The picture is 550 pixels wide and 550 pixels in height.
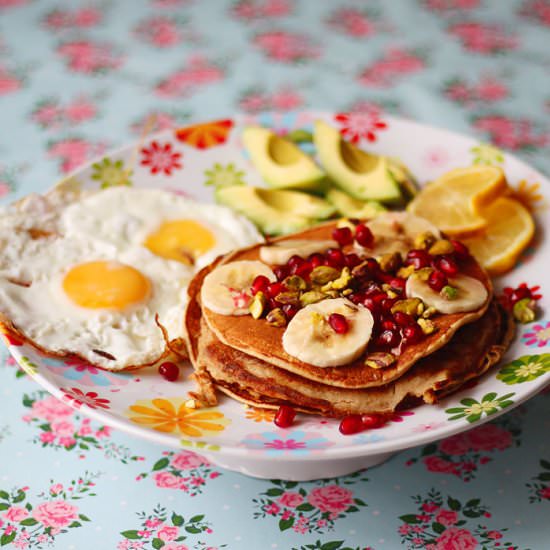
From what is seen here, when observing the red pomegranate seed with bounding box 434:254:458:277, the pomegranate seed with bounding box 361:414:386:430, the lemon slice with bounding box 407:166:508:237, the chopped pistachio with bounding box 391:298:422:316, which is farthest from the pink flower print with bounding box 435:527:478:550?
the lemon slice with bounding box 407:166:508:237

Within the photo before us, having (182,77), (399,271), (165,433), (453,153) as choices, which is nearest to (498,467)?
(399,271)

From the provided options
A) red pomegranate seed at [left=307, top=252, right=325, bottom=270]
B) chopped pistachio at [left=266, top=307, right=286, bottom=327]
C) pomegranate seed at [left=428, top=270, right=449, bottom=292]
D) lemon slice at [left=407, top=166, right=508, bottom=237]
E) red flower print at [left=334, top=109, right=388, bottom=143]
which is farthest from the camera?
red flower print at [left=334, top=109, right=388, bottom=143]

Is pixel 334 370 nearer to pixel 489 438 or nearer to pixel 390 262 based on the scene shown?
pixel 390 262

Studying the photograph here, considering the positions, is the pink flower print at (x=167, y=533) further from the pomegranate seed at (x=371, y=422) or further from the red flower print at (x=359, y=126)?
the red flower print at (x=359, y=126)

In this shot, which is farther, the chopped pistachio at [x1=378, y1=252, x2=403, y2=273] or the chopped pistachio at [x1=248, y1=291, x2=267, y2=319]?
the chopped pistachio at [x1=378, y1=252, x2=403, y2=273]

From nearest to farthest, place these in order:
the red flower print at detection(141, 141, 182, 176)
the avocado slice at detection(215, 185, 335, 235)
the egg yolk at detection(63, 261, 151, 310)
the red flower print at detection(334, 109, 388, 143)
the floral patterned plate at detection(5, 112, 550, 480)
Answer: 1. the floral patterned plate at detection(5, 112, 550, 480)
2. the egg yolk at detection(63, 261, 151, 310)
3. the avocado slice at detection(215, 185, 335, 235)
4. the red flower print at detection(141, 141, 182, 176)
5. the red flower print at detection(334, 109, 388, 143)

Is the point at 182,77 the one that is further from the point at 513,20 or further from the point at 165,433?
the point at 165,433

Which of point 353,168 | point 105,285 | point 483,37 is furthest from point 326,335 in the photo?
point 483,37

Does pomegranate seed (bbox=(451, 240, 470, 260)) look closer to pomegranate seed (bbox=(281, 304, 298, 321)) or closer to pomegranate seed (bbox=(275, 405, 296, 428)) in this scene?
pomegranate seed (bbox=(281, 304, 298, 321))
